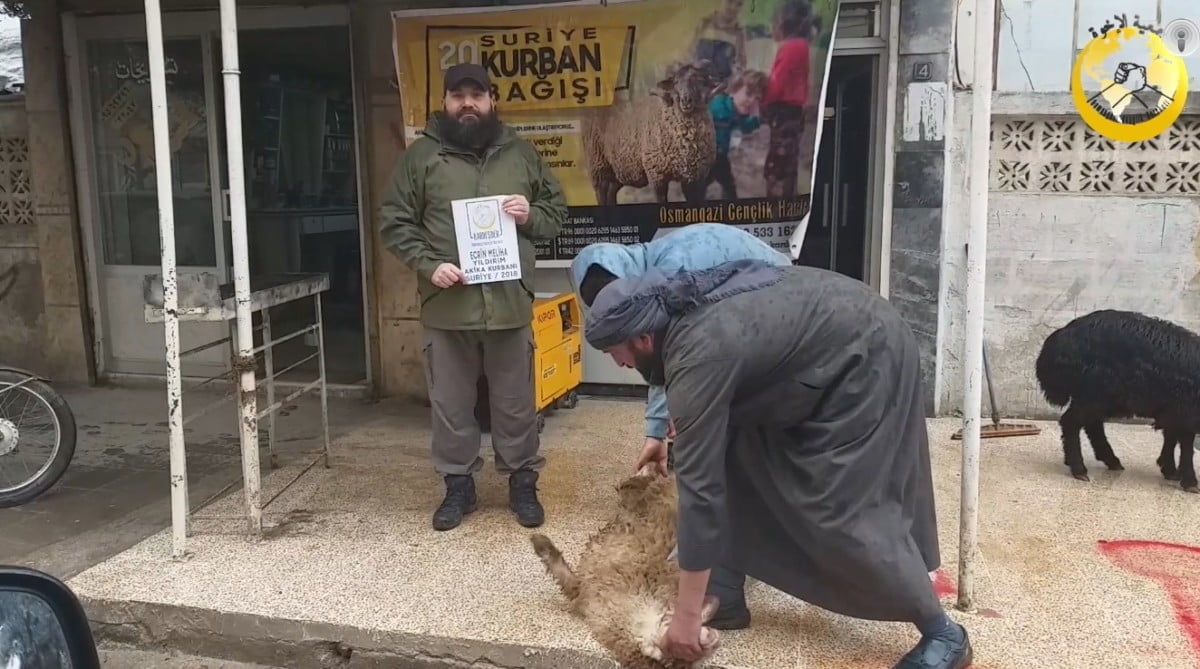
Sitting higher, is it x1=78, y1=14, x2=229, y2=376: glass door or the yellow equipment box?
x1=78, y1=14, x2=229, y2=376: glass door

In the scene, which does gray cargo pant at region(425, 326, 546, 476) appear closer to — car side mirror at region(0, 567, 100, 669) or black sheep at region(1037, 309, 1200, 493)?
car side mirror at region(0, 567, 100, 669)

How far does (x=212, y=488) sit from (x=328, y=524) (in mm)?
1095

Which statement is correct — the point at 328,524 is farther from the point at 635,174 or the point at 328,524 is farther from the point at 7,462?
the point at 635,174

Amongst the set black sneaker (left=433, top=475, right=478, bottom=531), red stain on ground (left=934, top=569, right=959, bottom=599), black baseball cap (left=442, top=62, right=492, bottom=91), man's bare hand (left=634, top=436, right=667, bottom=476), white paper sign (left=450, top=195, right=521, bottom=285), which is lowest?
red stain on ground (left=934, top=569, right=959, bottom=599)

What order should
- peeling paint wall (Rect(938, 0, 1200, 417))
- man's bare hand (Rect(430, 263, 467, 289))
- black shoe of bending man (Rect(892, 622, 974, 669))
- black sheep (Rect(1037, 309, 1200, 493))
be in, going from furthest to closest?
1. peeling paint wall (Rect(938, 0, 1200, 417))
2. black sheep (Rect(1037, 309, 1200, 493))
3. man's bare hand (Rect(430, 263, 467, 289))
4. black shoe of bending man (Rect(892, 622, 974, 669))

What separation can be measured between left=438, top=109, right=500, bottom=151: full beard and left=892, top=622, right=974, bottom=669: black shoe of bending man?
2660mm

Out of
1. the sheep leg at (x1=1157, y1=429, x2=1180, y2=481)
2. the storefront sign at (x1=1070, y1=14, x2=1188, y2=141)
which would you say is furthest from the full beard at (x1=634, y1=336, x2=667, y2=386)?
the storefront sign at (x1=1070, y1=14, x2=1188, y2=141)

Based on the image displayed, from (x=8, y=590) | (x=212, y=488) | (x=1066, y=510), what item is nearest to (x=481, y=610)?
(x=8, y=590)

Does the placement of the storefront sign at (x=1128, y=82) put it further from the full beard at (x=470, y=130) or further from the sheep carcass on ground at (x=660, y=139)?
the full beard at (x=470, y=130)

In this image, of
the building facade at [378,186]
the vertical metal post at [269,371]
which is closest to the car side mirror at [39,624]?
the vertical metal post at [269,371]

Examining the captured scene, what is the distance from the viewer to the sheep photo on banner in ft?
17.6

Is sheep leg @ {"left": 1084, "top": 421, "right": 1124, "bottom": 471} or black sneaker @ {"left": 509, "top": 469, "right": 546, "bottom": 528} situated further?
sheep leg @ {"left": 1084, "top": 421, "right": 1124, "bottom": 471}

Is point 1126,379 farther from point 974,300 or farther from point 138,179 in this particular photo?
point 138,179

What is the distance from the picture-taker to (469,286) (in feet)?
13.6
